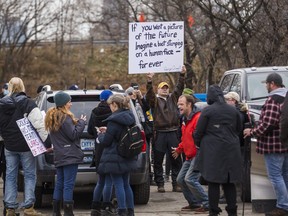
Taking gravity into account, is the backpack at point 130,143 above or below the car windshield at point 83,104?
below

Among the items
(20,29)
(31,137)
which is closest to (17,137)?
(31,137)

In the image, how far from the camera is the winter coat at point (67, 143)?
31.3 ft

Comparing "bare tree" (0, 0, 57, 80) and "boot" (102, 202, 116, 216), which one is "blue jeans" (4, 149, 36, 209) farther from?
"bare tree" (0, 0, 57, 80)

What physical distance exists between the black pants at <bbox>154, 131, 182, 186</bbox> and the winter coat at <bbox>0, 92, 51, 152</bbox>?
2.97 meters

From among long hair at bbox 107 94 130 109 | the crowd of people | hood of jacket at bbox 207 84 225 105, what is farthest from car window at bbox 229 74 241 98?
long hair at bbox 107 94 130 109

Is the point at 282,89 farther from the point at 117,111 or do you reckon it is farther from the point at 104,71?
the point at 104,71

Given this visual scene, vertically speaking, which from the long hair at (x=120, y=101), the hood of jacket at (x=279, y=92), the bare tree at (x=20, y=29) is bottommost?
the long hair at (x=120, y=101)

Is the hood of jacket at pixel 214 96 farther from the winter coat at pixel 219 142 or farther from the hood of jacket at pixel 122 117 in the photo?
the hood of jacket at pixel 122 117

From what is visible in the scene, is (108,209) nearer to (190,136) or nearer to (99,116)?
(99,116)

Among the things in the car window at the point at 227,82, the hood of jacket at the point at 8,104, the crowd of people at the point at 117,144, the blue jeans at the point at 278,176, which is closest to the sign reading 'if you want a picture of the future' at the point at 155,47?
the car window at the point at 227,82

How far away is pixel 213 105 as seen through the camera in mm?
9094

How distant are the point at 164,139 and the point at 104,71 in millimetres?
29311

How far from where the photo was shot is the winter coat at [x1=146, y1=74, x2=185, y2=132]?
12.3m

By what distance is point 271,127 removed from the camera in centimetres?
911
